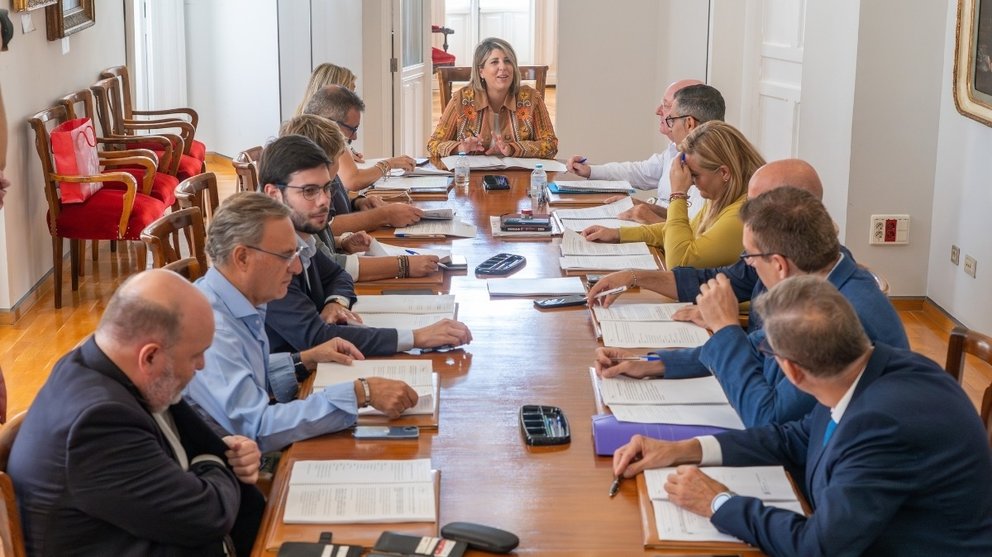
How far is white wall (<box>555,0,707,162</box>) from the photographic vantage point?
855 cm

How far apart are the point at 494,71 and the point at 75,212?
8.03 ft

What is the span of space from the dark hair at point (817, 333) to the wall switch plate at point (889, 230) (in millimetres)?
4499

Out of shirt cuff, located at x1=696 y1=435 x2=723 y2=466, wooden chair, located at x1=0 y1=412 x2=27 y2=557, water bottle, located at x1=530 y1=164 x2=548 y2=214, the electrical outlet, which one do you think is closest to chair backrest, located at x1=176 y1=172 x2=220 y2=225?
water bottle, located at x1=530 y1=164 x2=548 y2=214

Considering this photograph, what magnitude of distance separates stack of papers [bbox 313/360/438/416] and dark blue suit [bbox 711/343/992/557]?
0.87m

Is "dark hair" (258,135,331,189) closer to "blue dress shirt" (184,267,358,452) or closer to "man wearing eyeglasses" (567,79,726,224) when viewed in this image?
"blue dress shirt" (184,267,358,452)

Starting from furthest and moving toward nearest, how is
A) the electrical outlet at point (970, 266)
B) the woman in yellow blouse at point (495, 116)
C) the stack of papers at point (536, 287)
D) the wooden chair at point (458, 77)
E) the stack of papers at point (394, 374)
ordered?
the wooden chair at point (458, 77), the woman in yellow blouse at point (495, 116), the electrical outlet at point (970, 266), the stack of papers at point (536, 287), the stack of papers at point (394, 374)

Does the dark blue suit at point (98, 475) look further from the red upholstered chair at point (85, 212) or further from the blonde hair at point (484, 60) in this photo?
the red upholstered chair at point (85, 212)

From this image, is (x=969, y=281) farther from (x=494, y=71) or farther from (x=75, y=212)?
(x=75, y=212)

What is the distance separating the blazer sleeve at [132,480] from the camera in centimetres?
205

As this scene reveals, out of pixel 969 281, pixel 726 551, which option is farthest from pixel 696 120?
pixel 726 551

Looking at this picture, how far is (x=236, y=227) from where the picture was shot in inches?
111

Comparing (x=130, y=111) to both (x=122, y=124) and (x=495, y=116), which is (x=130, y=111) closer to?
(x=122, y=124)

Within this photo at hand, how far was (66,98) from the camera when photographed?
7.05 meters

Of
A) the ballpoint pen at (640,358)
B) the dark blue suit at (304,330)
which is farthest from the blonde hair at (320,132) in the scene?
the ballpoint pen at (640,358)
